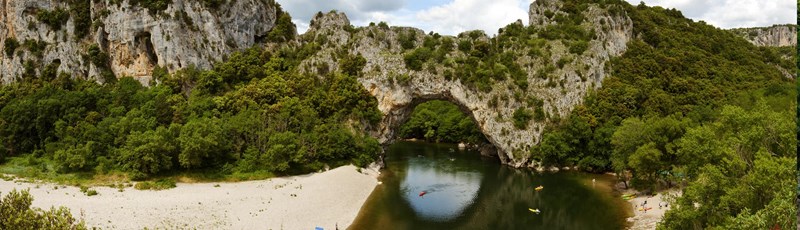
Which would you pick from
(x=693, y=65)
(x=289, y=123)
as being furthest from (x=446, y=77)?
(x=693, y=65)

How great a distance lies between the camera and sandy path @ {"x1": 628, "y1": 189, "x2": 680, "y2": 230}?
3585cm

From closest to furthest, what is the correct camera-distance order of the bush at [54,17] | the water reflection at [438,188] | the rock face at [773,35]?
the water reflection at [438,188] < the bush at [54,17] < the rock face at [773,35]

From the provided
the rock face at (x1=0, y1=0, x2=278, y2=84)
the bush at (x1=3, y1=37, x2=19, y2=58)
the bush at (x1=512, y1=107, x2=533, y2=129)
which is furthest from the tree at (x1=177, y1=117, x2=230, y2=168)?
the bush at (x1=3, y1=37, x2=19, y2=58)

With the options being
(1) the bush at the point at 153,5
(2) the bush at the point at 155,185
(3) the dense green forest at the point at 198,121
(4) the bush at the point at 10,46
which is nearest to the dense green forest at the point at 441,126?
(3) the dense green forest at the point at 198,121

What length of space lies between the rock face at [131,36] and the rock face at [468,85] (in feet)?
40.2

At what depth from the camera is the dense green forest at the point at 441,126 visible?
8462cm

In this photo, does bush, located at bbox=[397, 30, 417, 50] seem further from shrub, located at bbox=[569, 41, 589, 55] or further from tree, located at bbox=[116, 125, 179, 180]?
tree, located at bbox=[116, 125, 179, 180]

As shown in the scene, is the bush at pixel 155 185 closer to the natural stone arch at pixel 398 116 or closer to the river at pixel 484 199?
the river at pixel 484 199

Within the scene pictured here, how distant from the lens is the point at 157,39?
67.3 metres

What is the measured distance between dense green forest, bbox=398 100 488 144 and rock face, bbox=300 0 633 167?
13815mm

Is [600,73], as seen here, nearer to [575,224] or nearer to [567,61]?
[567,61]

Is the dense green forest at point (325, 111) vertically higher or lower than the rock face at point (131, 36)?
lower

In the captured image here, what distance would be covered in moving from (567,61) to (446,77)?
16.7 meters

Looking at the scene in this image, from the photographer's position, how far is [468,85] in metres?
68.0
